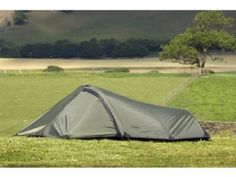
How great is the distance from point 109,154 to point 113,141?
160 centimetres

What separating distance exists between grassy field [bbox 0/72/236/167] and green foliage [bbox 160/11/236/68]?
141 centimetres

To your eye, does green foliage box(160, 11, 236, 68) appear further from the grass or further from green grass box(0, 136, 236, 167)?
green grass box(0, 136, 236, 167)

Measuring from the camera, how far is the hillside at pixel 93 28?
91.1 ft

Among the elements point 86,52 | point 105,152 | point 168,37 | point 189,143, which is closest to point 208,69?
point 168,37

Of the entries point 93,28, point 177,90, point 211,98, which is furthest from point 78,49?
point 93,28

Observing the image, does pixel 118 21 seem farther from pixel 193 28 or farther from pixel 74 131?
pixel 74 131

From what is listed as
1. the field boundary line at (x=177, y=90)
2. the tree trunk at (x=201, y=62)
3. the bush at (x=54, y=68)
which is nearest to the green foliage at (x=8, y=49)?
the bush at (x=54, y=68)

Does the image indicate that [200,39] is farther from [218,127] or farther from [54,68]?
[218,127]

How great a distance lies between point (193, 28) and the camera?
2833 cm

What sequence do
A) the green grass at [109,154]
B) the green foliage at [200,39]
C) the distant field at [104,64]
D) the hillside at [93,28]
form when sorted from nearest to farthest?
the green grass at [109,154] < the distant field at [104,64] < the green foliage at [200,39] < the hillside at [93,28]

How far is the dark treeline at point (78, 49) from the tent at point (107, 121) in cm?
1032

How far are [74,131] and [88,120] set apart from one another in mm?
410

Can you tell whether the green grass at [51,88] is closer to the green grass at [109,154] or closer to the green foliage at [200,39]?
the green foliage at [200,39]
